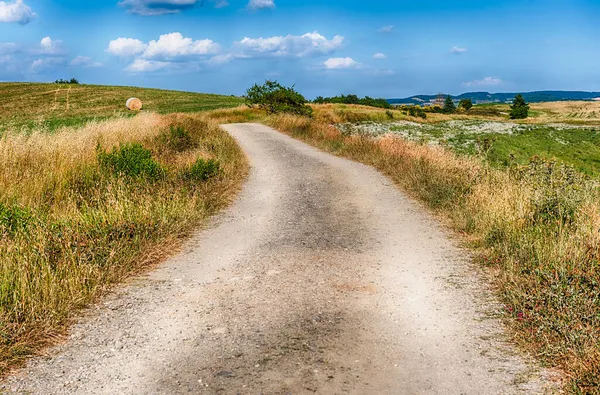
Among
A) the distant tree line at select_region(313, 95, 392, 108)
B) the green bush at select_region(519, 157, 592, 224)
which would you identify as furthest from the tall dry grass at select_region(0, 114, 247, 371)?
the distant tree line at select_region(313, 95, 392, 108)

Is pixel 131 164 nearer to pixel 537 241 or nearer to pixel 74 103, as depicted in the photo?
pixel 537 241

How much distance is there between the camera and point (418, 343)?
4520 mm

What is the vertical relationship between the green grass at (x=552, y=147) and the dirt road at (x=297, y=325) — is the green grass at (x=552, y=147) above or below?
above

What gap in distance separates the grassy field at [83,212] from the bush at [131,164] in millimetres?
22

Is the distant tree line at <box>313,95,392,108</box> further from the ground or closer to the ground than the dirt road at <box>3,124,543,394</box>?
further from the ground

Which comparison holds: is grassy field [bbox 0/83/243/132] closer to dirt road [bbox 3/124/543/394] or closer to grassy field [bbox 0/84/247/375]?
grassy field [bbox 0/84/247/375]

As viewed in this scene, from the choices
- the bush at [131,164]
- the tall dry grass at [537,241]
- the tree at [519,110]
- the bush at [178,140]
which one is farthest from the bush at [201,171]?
the tree at [519,110]

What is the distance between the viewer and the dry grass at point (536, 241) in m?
4.20

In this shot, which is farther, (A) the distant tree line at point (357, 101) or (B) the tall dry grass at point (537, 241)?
(A) the distant tree line at point (357, 101)

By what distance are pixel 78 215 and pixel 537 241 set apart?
6724 millimetres

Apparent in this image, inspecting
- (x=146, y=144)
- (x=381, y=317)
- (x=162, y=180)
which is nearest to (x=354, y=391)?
(x=381, y=317)

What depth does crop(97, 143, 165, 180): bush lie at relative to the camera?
10250 millimetres

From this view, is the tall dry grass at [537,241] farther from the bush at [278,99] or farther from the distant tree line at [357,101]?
the distant tree line at [357,101]

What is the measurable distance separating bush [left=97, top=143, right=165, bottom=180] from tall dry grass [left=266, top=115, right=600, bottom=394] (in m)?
6.19
